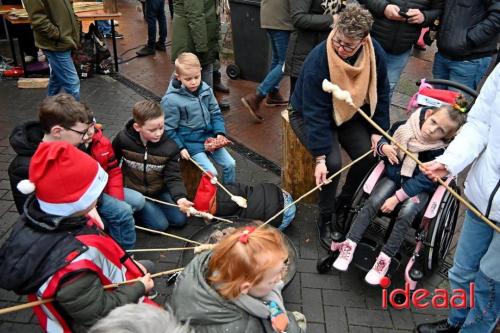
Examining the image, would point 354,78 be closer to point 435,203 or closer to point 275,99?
point 435,203

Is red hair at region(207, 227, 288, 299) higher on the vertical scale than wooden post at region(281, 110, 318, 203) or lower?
higher

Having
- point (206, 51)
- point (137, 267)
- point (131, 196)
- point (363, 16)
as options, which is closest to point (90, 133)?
point (131, 196)

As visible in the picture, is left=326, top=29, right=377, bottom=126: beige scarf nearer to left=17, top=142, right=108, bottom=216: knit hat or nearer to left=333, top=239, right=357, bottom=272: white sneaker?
left=333, top=239, right=357, bottom=272: white sneaker

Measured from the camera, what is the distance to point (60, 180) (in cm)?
211

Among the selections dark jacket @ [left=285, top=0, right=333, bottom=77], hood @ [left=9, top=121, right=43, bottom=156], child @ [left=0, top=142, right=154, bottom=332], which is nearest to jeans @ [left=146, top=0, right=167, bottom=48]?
dark jacket @ [left=285, top=0, right=333, bottom=77]

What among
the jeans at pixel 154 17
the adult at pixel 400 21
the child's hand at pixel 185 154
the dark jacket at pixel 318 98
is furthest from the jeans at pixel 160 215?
the jeans at pixel 154 17

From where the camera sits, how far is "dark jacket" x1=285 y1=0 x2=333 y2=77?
4566 mm

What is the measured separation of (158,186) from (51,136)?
3.47ft

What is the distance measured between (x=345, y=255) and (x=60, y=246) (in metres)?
1.98

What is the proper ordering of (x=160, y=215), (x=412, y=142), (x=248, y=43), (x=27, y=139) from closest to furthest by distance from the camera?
(x=27, y=139)
(x=412, y=142)
(x=160, y=215)
(x=248, y=43)

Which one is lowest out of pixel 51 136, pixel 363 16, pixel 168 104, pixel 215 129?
pixel 215 129

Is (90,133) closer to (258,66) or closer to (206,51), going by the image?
(206,51)

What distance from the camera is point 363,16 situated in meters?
3.14

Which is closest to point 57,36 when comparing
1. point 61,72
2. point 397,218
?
point 61,72
